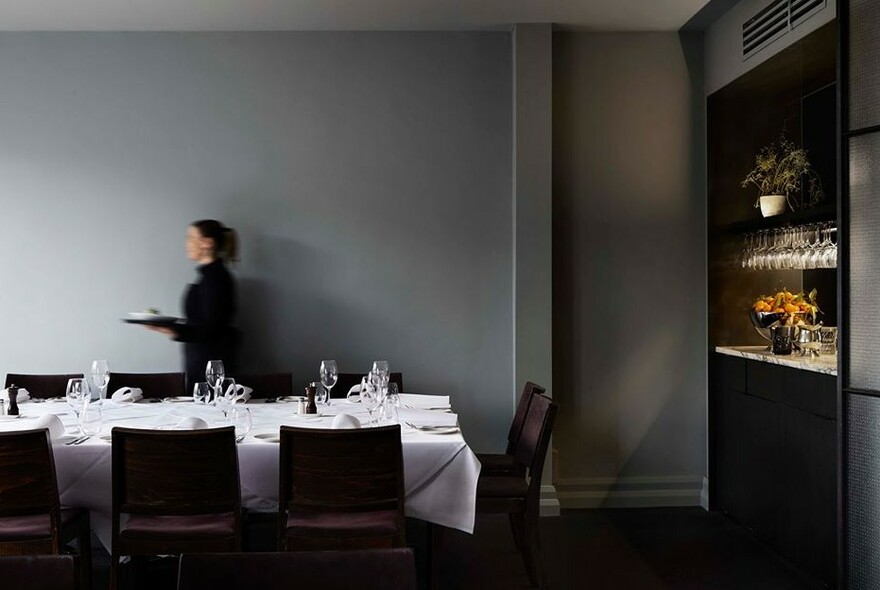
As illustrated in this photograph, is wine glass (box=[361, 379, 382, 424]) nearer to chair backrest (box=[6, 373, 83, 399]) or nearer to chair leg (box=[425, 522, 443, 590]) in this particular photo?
chair leg (box=[425, 522, 443, 590])

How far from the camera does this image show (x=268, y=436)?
345 cm

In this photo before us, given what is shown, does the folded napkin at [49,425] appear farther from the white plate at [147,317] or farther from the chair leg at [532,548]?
the chair leg at [532,548]

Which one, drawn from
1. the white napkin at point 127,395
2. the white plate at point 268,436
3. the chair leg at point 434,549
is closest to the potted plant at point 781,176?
the chair leg at point 434,549

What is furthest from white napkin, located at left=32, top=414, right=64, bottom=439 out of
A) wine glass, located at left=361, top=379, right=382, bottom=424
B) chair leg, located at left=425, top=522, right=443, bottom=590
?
chair leg, located at left=425, top=522, right=443, bottom=590

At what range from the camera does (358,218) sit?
5387 millimetres

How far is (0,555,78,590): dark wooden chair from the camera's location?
1.56 meters

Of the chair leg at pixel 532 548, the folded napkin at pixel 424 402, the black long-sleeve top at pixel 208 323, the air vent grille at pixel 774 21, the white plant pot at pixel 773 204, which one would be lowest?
the chair leg at pixel 532 548

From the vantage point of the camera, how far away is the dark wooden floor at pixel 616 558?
393 centimetres

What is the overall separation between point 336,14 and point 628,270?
8.29ft

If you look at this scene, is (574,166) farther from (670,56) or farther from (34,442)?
(34,442)

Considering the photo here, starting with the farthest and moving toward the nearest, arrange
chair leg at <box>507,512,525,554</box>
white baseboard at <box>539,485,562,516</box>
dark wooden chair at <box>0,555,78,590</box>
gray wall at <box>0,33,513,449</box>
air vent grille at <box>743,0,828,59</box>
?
1. gray wall at <box>0,33,513,449</box>
2. white baseboard at <box>539,485,562,516</box>
3. air vent grille at <box>743,0,828,59</box>
4. chair leg at <box>507,512,525,554</box>
5. dark wooden chair at <box>0,555,78,590</box>

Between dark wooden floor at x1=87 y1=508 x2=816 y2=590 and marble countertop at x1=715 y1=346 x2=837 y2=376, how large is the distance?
3.46ft

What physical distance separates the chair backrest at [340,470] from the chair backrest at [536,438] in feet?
2.71

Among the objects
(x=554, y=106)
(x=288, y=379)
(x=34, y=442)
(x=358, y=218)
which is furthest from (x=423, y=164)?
(x=34, y=442)
